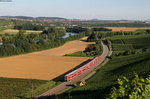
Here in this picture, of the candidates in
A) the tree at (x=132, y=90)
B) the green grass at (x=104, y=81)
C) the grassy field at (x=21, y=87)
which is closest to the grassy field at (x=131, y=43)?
the green grass at (x=104, y=81)

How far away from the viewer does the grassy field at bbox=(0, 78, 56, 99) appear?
112 feet

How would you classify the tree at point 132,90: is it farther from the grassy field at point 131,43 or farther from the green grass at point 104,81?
the grassy field at point 131,43

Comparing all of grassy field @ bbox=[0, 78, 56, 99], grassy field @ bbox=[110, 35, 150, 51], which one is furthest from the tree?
grassy field @ bbox=[110, 35, 150, 51]

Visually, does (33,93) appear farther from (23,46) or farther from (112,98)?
(23,46)

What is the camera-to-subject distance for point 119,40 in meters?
110

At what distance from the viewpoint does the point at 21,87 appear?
127 ft

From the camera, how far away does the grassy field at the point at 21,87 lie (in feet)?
112

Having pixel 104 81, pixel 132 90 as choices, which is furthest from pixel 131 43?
pixel 132 90

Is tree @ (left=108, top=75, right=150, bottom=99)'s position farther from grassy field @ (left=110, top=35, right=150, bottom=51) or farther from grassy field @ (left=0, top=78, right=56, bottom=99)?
grassy field @ (left=110, top=35, right=150, bottom=51)

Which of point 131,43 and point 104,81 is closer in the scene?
point 104,81

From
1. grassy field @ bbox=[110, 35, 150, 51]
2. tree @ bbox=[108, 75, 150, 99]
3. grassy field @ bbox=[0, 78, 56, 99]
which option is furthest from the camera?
grassy field @ bbox=[110, 35, 150, 51]

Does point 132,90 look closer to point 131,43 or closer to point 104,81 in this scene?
point 104,81

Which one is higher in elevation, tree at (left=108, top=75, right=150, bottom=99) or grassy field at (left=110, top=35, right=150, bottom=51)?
tree at (left=108, top=75, right=150, bottom=99)

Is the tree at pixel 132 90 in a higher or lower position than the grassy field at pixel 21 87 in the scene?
higher
